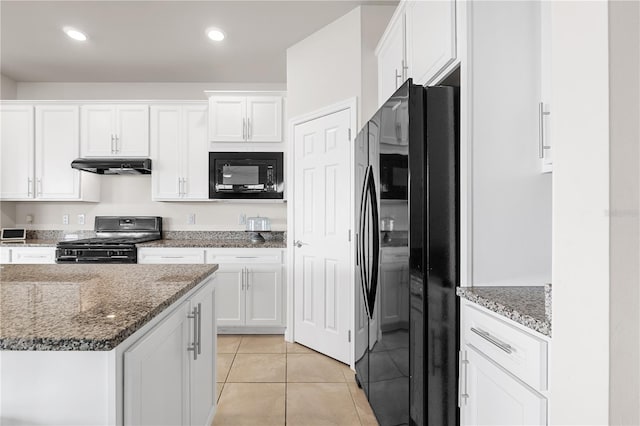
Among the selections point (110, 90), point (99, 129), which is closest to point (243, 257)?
point (99, 129)

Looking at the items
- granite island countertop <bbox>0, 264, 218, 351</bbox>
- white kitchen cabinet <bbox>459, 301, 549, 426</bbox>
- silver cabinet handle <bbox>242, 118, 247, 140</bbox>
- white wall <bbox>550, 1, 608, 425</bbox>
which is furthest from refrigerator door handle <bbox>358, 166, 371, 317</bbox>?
silver cabinet handle <bbox>242, 118, 247, 140</bbox>

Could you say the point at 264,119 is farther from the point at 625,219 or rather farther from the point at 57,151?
the point at 625,219

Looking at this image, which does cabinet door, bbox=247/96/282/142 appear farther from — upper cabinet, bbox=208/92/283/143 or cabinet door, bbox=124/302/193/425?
cabinet door, bbox=124/302/193/425

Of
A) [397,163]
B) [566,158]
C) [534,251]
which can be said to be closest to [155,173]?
[397,163]

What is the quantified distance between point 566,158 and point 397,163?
2.88ft

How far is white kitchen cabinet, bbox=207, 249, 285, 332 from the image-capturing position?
3.44 meters

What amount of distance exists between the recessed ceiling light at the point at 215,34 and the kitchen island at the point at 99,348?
2336 millimetres

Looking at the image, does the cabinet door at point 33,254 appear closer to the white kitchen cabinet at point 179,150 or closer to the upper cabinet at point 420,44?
the white kitchen cabinet at point 179,150

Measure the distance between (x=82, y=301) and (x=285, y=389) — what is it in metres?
1.65

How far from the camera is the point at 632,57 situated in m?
0.60

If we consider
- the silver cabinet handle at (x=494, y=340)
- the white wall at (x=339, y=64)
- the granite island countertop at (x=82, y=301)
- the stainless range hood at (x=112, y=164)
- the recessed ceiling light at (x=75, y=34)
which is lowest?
the silver cabinet handle at (x=494, y=340)

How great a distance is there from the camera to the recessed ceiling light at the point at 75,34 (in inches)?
123

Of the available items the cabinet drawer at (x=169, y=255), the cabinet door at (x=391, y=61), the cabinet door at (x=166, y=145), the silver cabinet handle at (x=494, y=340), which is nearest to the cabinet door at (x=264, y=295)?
the cabinet drawer at (x=169, y=255)

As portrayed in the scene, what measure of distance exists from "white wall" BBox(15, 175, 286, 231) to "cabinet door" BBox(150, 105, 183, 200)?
Answer: 424 millimetres
